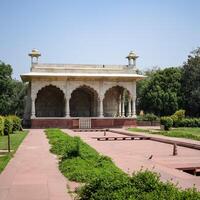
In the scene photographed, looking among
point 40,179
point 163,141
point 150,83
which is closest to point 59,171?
point 40,179

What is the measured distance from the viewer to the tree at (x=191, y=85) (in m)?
37.8

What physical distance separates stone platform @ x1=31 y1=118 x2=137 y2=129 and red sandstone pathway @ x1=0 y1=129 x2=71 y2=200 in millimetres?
18867

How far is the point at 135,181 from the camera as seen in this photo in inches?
176

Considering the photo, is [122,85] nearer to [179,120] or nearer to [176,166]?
[179,120]

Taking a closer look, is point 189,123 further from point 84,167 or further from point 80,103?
point 84,167

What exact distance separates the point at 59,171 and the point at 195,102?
31707mm

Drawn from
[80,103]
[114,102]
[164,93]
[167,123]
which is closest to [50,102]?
[80,103]

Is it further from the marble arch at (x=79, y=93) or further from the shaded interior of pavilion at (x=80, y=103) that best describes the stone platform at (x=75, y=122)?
the shaded interior of pavilion at (x=80, y=103)

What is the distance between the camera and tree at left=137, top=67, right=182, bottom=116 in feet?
129

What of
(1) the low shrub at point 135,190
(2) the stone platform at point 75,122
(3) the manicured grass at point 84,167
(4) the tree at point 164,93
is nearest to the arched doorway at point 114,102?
(2) the stone platform at point 75,122

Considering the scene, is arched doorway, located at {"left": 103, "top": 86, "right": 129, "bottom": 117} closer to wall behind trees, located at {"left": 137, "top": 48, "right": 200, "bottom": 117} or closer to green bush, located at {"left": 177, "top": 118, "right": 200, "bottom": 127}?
green bush, located at {"left": 177, "top": 118, "right": 200, "bottom": 127}

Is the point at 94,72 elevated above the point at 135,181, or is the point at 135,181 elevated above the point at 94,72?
the point at 94,72

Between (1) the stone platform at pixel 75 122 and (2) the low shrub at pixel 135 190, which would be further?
(1) the stone platform at pixel 75 122

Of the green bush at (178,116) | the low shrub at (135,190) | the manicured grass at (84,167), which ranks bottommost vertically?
the manicured grass at (84,167)
